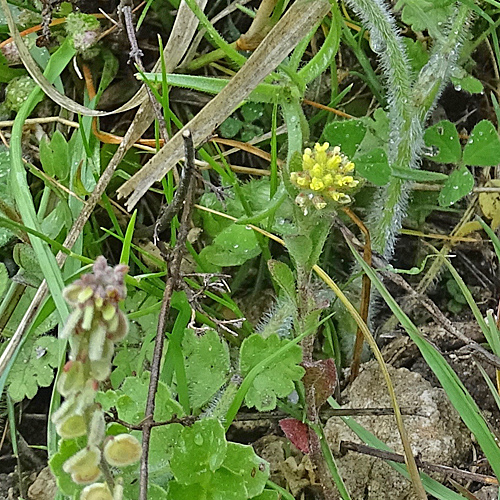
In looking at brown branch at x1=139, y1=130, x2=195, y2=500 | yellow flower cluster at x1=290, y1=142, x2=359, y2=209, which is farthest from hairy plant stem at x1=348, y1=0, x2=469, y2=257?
brown branch at x1=139, y1=130, x2=195, y2=500

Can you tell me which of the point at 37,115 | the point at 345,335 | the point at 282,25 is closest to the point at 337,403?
the point at 345,335

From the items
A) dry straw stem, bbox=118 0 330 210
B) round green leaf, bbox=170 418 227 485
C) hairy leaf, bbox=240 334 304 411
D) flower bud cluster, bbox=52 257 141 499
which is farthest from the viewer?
dry straw stem, bbox=118 0 330 210

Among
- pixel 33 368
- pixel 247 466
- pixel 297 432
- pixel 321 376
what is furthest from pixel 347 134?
pixel 33 368

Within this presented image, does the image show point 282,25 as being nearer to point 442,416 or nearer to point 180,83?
point 180,83

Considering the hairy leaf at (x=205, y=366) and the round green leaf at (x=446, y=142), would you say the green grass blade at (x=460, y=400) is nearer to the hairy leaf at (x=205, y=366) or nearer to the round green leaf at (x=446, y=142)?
the hairy leaf at (x=205, y=366)

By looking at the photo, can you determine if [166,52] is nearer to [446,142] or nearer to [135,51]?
[135,51]

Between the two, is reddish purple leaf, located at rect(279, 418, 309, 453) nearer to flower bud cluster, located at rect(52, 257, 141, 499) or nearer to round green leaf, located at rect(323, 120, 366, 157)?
flower bud cluster, located at rect(52, 257, 141, 499)
